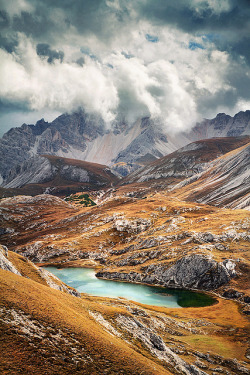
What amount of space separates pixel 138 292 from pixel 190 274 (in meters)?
30.6

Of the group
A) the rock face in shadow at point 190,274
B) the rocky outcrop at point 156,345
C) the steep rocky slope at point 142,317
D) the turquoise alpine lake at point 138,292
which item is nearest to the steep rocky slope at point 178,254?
the rock face in shadow at point 190,274

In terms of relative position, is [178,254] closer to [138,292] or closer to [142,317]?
[138,292]

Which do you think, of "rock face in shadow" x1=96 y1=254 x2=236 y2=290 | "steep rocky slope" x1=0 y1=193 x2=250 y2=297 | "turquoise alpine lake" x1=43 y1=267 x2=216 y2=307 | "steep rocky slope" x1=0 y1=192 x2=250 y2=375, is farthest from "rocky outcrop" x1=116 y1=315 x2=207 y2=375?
"rock face in shadow" x1=96 y1=254 x2=236 y2=290

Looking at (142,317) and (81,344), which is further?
(142,317)

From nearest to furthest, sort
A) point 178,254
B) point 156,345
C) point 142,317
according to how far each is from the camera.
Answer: point 156,345 < point 142,317 < point 178,254

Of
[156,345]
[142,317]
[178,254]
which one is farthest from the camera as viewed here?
[178,254]

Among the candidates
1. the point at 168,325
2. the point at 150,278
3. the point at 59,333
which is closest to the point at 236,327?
the point at 168,325

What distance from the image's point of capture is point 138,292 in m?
127

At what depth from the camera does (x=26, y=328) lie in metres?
29.5

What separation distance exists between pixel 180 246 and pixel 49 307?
134 m

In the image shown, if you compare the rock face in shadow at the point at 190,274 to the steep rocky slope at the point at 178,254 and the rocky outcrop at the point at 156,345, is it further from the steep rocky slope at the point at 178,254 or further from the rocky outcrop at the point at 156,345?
the rocky outcrop at the point at 156,345

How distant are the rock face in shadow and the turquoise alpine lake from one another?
5826 mm

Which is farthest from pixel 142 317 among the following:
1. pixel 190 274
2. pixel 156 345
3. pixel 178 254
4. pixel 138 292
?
pixel 178 254

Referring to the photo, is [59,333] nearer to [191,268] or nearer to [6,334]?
[6,334]
